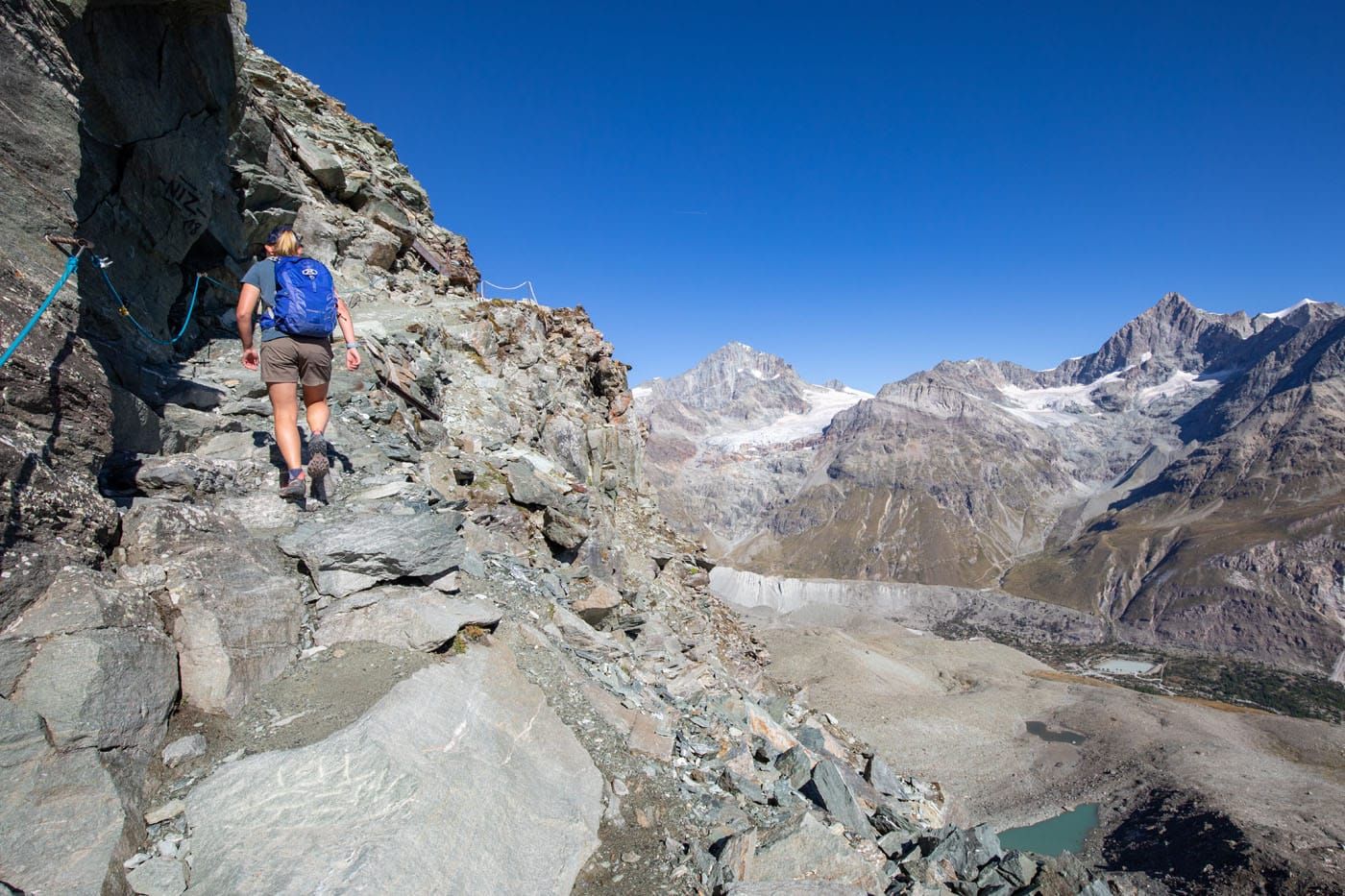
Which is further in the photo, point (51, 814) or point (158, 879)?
point (158, 879)

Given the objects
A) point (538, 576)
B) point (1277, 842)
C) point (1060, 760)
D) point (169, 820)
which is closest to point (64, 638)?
point (169, 820)

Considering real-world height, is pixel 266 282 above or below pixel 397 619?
above

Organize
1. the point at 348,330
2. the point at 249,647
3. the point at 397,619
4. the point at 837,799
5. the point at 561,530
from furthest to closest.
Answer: the point at 561,530
the point at 837,799
the point at 348,330
the point at 397,619
the point at 249,647

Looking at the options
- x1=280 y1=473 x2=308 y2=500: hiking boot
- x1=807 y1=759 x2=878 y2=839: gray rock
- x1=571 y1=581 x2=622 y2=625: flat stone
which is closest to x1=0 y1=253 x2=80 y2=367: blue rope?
x1=280 y1=473 x2=308 y2=500: hiking boot

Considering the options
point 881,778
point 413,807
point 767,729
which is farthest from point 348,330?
point 881,778

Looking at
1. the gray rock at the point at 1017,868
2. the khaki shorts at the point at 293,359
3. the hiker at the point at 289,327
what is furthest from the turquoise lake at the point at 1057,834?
the khaki shorts at the point at 293,359

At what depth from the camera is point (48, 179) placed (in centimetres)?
630

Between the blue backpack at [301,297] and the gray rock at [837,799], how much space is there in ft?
33.8

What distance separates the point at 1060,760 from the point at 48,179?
97182 mm

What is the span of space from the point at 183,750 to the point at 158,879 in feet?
3.66

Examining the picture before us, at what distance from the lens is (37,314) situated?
17.9ft

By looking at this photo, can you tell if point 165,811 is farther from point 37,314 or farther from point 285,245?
point 285,245

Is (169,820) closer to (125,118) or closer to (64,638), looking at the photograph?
(64,638)

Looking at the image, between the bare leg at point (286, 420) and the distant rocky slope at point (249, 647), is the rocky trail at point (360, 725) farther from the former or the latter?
the bare leg at point (286, 420)
